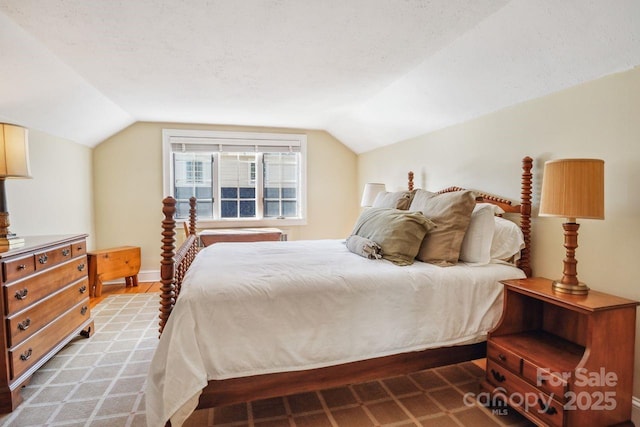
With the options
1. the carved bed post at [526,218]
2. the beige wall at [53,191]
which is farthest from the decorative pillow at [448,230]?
the beige wall at [53,191]

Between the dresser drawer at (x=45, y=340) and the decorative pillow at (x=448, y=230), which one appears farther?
the decorative pillow at (x=448, y=230)

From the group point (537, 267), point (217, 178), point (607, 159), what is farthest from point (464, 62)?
point (217, 178)

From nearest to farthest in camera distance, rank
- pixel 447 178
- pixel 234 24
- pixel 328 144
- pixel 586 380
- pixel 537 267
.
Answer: pixel 586 380 < pixel 234 24 < pixel 537 267 < pixel 447 178 < pixel 328 144

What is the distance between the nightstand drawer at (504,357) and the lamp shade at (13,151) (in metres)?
3.01

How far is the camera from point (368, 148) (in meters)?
4.64

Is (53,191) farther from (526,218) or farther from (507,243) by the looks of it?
(526,218)

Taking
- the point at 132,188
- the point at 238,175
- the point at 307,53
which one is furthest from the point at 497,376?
the point at 132,188

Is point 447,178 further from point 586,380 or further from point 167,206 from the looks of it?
point 167,206

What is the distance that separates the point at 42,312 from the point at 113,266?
6.38 feet

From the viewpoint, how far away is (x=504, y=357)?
5.74 feet

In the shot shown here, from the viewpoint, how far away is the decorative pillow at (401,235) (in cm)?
209

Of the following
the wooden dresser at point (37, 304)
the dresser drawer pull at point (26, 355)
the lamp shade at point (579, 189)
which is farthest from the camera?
the dresser drawer pull at point (26, 355)

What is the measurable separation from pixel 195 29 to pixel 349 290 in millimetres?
1815

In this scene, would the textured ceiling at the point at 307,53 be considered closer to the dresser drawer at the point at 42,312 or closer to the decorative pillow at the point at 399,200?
the decorative pillow at the point at 399,200
